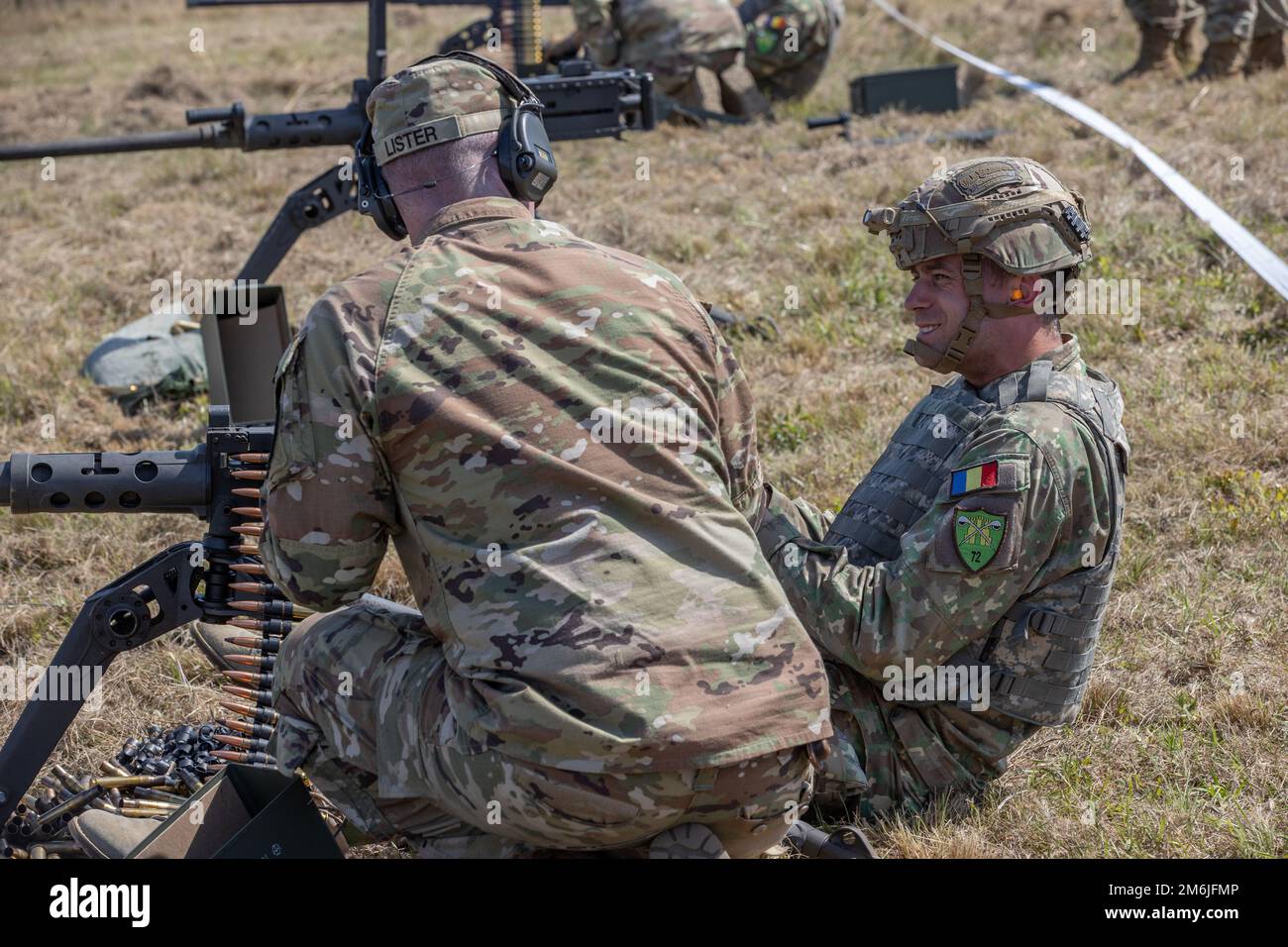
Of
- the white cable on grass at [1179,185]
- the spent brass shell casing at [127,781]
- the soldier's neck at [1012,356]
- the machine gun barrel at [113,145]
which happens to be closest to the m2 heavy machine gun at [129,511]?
the spent brass shell casing at [127,781]

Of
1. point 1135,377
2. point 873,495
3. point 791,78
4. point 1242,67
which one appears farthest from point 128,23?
point 873,495

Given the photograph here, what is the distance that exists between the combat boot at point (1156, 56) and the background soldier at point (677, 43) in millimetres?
3165

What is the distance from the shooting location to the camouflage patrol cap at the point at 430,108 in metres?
3.15

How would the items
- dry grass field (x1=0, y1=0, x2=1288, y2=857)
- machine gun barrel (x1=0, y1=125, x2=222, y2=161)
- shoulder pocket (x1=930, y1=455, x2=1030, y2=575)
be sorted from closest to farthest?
shoulder pocket (x1=930, y1=455, x2=1030, y2=575) < dry grass field (x1=0, y1=0, x2=1288, y2=857) < machine gun barrel (x1=0, y1=125, x2=222, y2=161)

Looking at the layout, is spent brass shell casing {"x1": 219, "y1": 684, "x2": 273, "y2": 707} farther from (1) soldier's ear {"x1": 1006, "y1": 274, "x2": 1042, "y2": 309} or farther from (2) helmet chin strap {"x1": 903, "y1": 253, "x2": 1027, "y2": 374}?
(1) soldier's ear {"x1": 1006, "y1": 274, "x2": 1042, "y2": 309}

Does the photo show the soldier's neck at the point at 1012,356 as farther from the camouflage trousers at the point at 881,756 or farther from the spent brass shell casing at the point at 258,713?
the spent brass shell casing at the point at 258,713

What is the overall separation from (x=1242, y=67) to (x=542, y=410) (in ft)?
32.9

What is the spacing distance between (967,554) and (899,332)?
3.97 meters

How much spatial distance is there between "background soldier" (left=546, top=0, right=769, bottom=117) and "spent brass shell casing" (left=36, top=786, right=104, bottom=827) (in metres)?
9.03

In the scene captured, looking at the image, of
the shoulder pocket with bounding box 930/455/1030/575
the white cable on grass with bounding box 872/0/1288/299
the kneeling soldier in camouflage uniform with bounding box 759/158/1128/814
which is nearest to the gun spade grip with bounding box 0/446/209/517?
the kneeling soldier in camouflage uniform with bounding box 759/158/1128/814

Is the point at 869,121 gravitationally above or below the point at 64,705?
above

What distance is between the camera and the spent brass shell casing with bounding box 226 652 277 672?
4.29 metres

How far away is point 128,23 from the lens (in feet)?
73.7

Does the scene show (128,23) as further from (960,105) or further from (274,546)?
(274,546)
